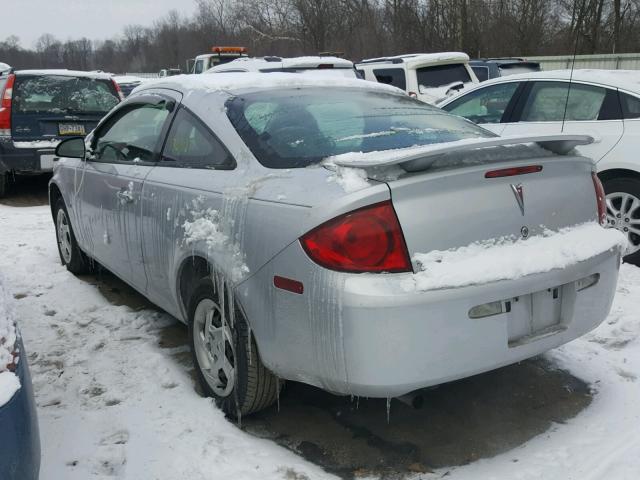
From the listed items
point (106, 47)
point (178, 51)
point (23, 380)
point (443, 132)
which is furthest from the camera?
point (106, 47)

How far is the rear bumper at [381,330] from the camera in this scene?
2.29 meters

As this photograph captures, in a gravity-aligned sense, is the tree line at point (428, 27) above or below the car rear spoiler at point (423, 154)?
above

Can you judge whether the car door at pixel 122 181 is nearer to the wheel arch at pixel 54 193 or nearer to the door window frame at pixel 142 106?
the door window frame at pixel 142 106

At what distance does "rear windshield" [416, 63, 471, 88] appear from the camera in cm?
1173

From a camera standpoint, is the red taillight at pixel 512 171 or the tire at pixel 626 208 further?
the tire at pixel 626 208

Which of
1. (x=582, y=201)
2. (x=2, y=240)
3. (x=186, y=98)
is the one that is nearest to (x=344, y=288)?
(x=582, y=201)

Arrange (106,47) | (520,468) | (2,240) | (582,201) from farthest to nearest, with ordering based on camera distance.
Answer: (106,47)
(2,240)
(582,201)
(520,468)

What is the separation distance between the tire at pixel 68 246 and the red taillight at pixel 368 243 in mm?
3471

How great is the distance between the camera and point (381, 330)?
2287 millimetres

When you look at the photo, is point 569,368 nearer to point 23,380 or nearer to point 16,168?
point 23,380

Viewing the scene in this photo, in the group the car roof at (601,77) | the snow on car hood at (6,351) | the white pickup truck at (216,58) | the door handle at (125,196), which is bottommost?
the snow on car hood at (6,351)

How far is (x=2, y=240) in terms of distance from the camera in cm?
653

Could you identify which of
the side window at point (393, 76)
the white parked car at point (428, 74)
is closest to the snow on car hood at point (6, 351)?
the white parked car at point (428, 74)

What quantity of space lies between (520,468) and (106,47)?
97486 mm
